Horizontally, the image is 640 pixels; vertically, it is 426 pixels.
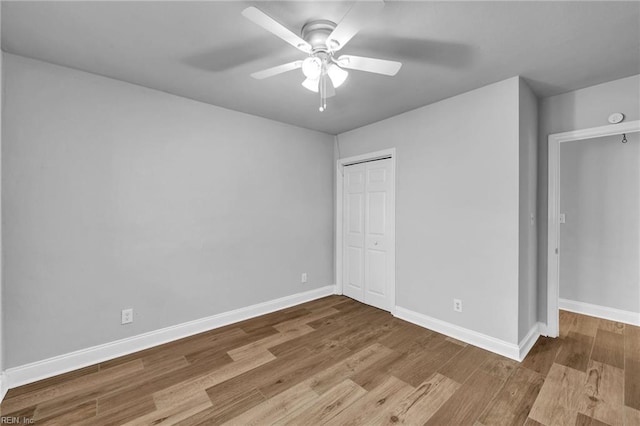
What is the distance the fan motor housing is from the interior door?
6.79 feet

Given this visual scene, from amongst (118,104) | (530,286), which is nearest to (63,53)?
(118,104)

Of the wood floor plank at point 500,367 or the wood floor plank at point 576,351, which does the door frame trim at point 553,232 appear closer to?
the wood floor plank at point 576,351

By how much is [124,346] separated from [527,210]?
3.95 metres

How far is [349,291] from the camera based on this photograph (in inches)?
161

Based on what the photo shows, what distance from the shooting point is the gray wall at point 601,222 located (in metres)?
3.12

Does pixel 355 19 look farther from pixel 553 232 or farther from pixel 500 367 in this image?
pixel 553 232

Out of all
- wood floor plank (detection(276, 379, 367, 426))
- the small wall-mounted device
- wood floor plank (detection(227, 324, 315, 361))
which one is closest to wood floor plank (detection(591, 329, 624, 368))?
the small wall-mounted device

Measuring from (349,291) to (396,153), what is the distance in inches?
83.1

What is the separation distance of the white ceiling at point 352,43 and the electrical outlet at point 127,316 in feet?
6.93

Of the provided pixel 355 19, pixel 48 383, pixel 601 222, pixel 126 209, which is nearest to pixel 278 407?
pixel 48 383

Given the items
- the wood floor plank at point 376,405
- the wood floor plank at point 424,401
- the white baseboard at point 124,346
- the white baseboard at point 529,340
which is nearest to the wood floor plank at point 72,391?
the white baseboard at point 124,346

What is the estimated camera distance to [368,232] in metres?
3.81

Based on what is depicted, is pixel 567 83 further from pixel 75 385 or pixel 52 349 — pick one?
pixel 52 349

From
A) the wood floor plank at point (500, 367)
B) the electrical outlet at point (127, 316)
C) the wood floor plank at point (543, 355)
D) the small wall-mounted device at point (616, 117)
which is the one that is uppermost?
the small wall-mounted device at point (616, 117)
